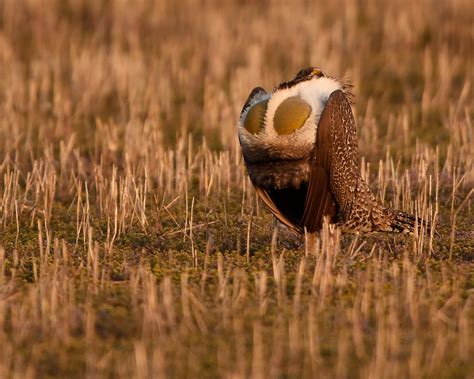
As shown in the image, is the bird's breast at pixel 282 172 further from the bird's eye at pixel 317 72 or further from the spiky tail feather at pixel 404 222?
the spiky tail feather at pixel 404 222

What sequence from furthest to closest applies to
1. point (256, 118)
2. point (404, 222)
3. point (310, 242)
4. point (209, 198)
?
point (209, 198) → point (404, 222) → point (310, 242) → point (256, 118)

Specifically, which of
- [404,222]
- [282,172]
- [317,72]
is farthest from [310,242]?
[317,72]

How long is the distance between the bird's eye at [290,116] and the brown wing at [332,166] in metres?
0.12

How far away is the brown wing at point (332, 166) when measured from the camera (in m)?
6.05

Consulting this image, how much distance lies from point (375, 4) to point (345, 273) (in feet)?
29.1

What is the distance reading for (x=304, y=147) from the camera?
606 centimetres

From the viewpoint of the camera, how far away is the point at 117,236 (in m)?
7.02

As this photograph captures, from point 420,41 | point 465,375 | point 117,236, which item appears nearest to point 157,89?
point 420,41

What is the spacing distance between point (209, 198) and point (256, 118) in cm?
211

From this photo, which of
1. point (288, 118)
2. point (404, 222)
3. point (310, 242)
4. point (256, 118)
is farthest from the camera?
point (404, 222)

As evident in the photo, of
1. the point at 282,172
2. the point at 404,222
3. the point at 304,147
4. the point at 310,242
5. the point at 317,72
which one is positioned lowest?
the point at 310,242

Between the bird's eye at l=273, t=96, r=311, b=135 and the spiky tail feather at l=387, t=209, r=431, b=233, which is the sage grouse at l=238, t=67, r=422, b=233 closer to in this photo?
the bird's eye at l=273, t=96, r=311, b=135

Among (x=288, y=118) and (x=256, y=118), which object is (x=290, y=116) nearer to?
(x=288, y=118)

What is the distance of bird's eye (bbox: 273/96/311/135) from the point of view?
6.01 m
